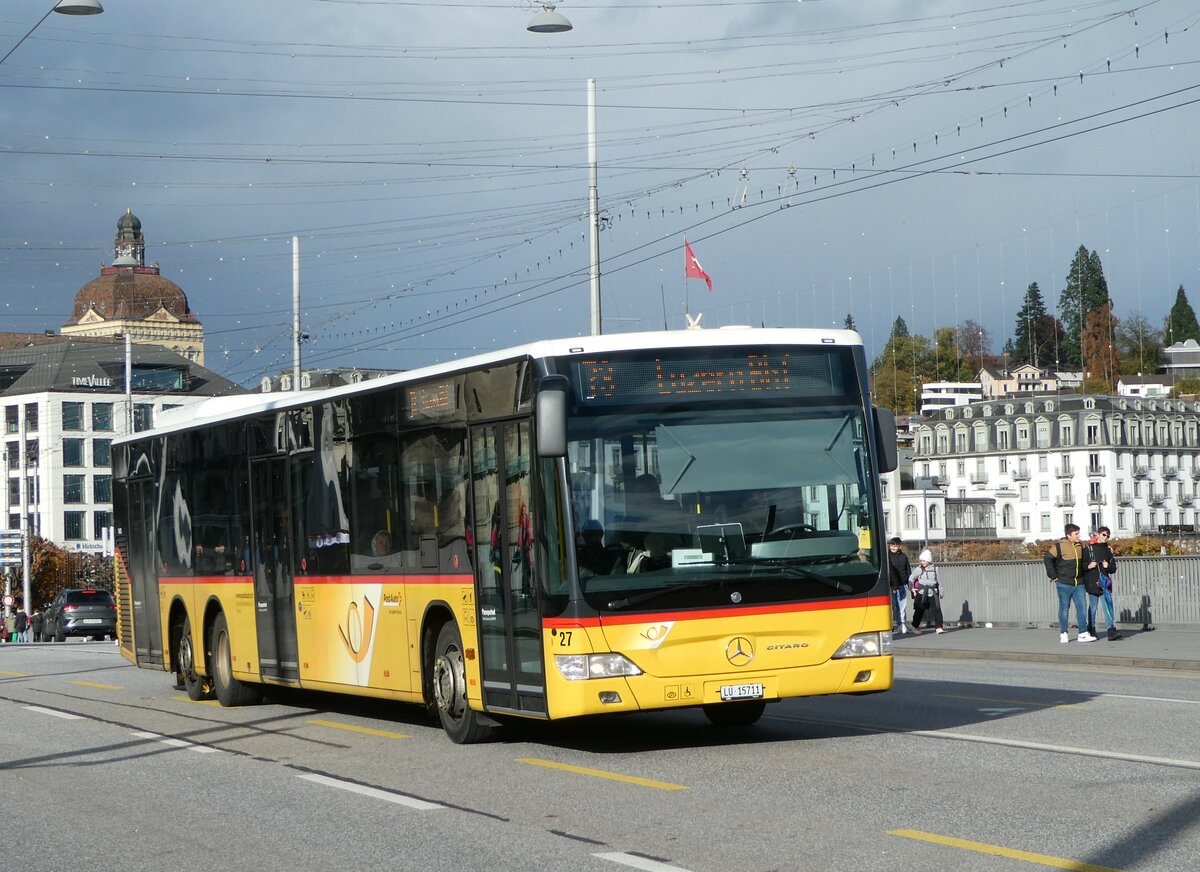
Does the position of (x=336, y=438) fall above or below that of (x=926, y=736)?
above

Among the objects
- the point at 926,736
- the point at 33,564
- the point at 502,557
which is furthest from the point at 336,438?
the point at 33,564

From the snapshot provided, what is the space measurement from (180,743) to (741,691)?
531 centimetres

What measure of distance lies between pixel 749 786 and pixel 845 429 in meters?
3.08

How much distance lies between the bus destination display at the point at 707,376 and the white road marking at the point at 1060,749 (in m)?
2.61

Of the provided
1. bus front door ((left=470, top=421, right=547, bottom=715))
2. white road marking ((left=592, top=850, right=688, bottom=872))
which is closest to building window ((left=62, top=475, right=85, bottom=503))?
bus front door ((left=470, top=421, right=547, bottom=715))

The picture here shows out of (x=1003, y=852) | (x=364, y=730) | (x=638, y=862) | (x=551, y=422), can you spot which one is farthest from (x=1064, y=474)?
(x=638, y=862)

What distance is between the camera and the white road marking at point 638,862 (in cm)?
805

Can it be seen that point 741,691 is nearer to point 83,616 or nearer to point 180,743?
point 180,743

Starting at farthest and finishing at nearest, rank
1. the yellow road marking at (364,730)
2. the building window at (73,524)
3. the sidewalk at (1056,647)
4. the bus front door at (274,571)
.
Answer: the building window at (73,524) < the sidewalk at (1056,647) < the bus front door at (274,571) < the yellow road marking at (364,730)

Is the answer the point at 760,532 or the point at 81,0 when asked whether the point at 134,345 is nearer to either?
the point at 81,0

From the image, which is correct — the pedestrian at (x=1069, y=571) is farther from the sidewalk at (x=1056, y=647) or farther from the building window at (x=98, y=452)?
Result: the building window at (x=98, y=452)

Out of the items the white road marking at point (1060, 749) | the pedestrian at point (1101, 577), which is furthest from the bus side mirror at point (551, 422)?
the pedestrian at point (1101, 577)

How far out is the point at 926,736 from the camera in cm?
1301

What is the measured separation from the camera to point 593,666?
12141mm
